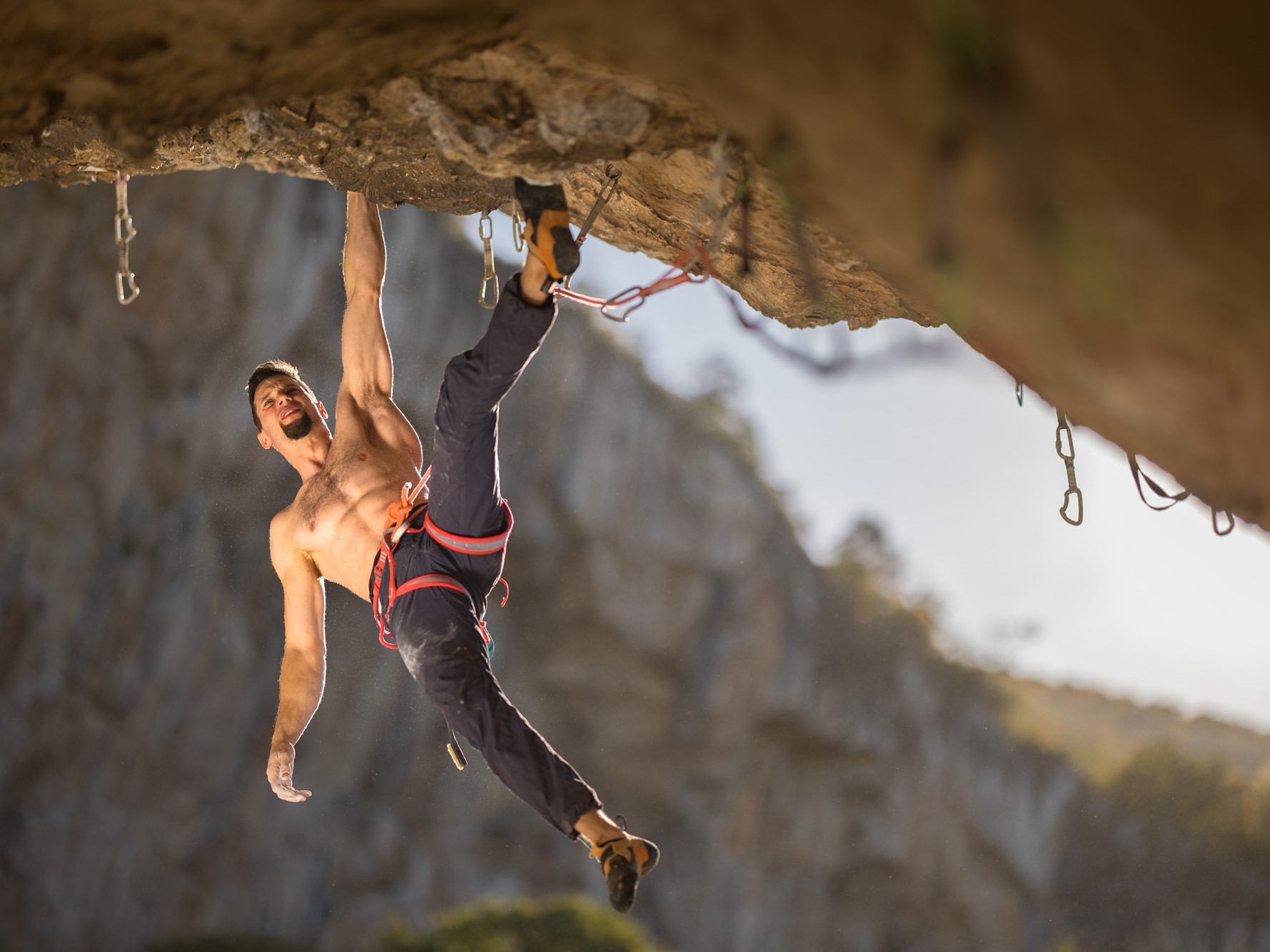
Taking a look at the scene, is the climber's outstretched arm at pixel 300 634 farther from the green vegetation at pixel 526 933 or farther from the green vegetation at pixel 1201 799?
the green vegetation at pixel 1201 799

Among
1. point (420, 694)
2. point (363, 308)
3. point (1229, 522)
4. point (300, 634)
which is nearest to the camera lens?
point (1229, 522)

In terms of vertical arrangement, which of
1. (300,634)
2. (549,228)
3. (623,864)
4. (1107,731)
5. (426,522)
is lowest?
(1107,731)

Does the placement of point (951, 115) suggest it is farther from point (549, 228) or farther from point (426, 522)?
point (426, 522)

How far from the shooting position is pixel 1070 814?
16.7 meters

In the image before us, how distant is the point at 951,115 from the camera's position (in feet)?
4.86

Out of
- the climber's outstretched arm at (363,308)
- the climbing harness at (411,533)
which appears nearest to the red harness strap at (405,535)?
the climbing harness at (411,533)

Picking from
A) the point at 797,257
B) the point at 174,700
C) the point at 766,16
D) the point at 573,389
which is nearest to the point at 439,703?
the point at 797,257

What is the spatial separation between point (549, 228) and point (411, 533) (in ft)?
3.89

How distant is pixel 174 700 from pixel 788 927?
8893 mm

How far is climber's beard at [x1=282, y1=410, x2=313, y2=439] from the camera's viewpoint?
12.9ft

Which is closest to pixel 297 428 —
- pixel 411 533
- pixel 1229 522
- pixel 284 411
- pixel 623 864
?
pixel 284 411

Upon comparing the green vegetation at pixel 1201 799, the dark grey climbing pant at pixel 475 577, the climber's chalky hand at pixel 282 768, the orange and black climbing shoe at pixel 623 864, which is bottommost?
the green vegetation at pixel 1201 799

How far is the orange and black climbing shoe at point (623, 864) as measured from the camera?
273 centimetres

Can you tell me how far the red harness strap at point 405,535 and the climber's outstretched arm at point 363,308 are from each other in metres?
0.49
